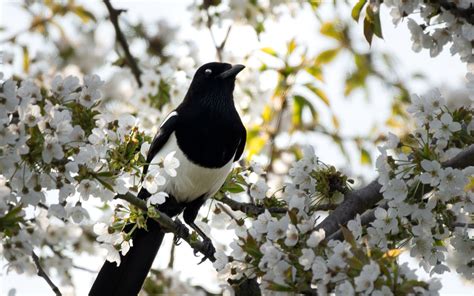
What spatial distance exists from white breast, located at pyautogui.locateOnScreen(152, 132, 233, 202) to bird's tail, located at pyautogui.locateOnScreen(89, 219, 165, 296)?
0.19m

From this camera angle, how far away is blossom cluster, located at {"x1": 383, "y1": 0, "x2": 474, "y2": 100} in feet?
8.67

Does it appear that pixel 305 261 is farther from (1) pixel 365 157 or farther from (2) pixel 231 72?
(1) pixel 365 157

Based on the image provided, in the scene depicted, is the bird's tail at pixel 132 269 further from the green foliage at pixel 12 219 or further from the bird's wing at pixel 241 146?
the green foliage at pixel 12 219

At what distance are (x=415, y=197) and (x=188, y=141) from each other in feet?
4.86

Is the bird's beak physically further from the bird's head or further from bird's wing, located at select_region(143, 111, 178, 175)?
bird's wing, located at select_region(143, 111, 178, 175)

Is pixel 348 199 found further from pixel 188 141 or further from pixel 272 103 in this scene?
pixel 272 103

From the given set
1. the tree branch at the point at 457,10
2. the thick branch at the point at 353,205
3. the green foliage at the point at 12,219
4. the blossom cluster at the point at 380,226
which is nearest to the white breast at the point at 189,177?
the blossom cluster at the point at 380,226

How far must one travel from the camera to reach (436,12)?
269cm

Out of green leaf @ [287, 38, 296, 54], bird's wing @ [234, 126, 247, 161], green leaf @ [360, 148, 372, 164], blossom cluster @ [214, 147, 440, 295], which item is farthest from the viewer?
green leaf @ [360, 148, 372, 164]

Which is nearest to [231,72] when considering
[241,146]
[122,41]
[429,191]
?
[241,146]

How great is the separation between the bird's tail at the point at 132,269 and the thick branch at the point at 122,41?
1195 mm

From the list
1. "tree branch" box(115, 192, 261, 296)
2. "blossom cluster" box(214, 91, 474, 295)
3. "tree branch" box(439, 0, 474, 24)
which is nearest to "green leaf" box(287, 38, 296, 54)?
"tree branch" box(115, 192, 261, 296)

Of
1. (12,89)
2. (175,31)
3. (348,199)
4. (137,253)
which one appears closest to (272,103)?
(175,31)

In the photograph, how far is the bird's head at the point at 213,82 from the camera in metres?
4.25
